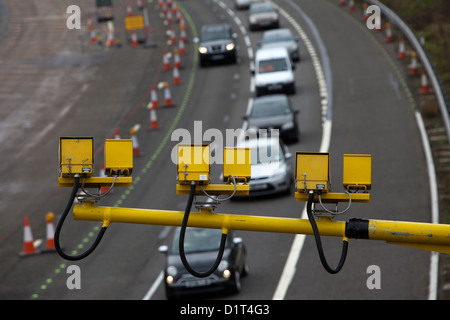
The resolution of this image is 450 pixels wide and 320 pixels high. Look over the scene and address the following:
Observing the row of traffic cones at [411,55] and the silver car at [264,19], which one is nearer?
the row of traffic cones at [411,55]

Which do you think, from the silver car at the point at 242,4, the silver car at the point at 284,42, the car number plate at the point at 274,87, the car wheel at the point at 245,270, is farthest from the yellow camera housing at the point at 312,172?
the silver car at the point at 242,4

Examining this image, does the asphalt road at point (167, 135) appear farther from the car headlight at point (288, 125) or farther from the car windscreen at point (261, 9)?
the car windscreen at point (261, 9)

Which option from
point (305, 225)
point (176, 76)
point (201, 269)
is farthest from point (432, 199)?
point (176, 76)

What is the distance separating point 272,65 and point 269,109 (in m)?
6.67

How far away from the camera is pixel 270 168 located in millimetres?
25938

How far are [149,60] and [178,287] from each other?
94.6ft

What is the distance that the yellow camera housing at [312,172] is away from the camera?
806cm

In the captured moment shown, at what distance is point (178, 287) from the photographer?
742 inches

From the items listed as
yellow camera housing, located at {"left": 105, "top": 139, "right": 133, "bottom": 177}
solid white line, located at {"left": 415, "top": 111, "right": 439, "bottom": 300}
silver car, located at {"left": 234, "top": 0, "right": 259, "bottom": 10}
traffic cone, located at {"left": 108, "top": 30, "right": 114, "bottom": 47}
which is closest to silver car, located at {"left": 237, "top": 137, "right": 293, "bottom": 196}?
solid white line, located at {"left": 415, "top": 111, "right": 439, "bottom": 300}

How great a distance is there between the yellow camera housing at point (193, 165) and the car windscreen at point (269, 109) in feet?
73.6

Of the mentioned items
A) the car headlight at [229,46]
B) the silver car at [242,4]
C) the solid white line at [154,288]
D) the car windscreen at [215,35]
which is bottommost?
the solid white line at [154,288]

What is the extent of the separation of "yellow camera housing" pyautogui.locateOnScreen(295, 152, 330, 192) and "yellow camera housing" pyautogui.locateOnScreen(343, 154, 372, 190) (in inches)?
7.7

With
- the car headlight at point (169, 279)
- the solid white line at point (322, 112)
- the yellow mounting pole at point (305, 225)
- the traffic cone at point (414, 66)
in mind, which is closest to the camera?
the yellow mounting pole at point (305, 225)

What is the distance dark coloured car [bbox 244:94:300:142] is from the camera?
98.9 feet
